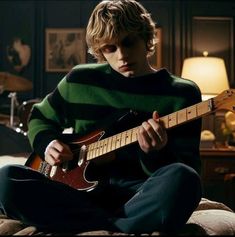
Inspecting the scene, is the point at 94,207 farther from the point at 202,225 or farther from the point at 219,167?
the point at 219,167

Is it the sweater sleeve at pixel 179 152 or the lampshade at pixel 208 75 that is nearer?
the sweater sleeve at pixel 179 152

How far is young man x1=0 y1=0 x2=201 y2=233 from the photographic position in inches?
36.5

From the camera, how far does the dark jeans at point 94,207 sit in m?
0.90

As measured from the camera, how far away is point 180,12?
9.68 ft

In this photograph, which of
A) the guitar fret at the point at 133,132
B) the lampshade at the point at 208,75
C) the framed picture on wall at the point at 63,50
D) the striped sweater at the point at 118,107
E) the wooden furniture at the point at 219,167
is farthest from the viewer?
the framed picture on wall at the point at 63,50

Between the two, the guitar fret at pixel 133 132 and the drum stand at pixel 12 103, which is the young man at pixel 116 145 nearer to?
the guitar fret at pixel 133 132

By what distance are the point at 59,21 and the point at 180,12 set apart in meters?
0.77

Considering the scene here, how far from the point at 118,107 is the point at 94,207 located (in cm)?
34

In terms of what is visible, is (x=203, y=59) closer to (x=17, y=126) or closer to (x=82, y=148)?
(x=17, y=126)

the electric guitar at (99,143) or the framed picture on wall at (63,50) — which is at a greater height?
the framed picture on wall at (63,50)

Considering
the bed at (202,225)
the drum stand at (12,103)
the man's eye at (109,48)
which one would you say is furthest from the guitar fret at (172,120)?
the drum stand at (12,103)

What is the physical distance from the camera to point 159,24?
294cm

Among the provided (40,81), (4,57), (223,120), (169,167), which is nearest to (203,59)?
(223,120)

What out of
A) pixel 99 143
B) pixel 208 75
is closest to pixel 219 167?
pixel 208 75
